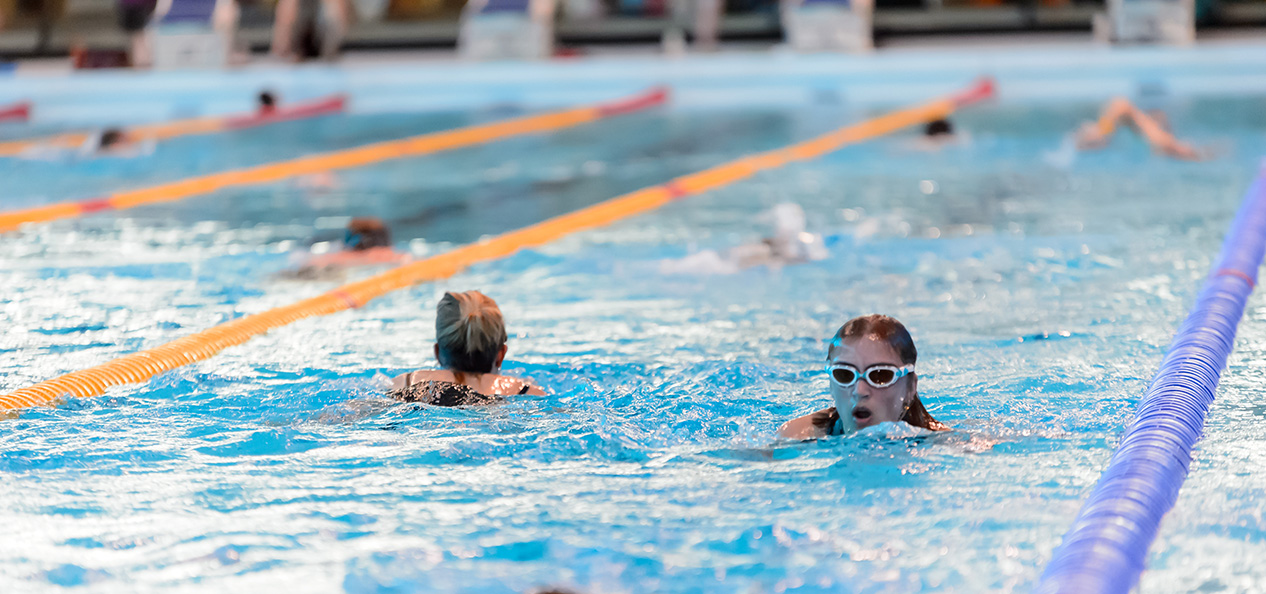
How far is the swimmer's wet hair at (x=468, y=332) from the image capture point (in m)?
4.03

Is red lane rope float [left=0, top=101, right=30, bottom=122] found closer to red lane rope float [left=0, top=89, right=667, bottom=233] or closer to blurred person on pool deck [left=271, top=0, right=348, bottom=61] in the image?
blurred person on pool deck [left=271, top=0, right=348, bottom=61]

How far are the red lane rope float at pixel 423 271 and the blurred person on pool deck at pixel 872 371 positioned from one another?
2.43 metres

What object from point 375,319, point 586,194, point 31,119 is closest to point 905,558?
point 375,319

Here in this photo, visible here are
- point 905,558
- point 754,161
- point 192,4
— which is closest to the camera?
point 905,558

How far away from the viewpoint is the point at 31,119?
550 inches

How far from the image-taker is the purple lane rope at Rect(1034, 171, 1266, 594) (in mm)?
2789

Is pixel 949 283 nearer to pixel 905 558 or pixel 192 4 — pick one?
pixel 905 558

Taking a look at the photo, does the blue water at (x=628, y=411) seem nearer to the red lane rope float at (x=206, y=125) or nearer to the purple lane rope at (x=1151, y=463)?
the purple lane rope at (x=1151, y=463)

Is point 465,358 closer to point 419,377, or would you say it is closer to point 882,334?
point 419,377

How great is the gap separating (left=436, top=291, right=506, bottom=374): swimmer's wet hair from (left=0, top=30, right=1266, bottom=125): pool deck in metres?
10.6

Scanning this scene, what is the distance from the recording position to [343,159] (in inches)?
432

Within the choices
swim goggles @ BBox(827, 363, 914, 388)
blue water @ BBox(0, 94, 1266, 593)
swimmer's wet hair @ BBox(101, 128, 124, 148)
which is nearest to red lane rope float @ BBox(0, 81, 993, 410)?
blue water @ BBox(0, 94, 1266, 593)

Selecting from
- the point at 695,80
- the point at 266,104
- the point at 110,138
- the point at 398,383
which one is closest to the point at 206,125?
the point at 266,104

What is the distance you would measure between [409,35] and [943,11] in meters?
6.77
